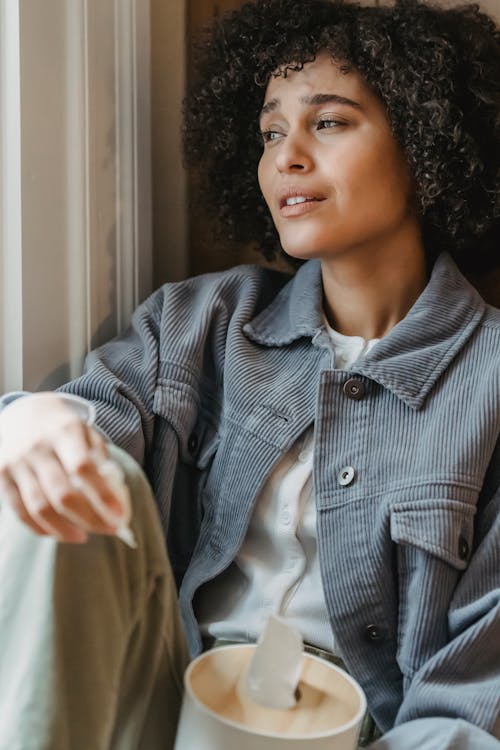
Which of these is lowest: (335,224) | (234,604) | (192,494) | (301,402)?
(234,604)

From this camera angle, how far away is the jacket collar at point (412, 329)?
1219 millimetres

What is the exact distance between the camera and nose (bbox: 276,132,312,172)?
50.5 inches

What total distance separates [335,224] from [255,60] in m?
0.32

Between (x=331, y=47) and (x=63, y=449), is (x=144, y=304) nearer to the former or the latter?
(x=331, y=47)

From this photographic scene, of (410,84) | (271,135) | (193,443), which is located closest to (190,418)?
(193,443)

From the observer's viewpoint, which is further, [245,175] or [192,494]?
[245,175]

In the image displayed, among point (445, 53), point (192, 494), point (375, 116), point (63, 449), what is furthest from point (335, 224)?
point (63, 449)

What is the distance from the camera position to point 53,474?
840 mm

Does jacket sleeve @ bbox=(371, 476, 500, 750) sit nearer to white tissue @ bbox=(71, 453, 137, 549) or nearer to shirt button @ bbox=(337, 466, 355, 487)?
shirt button @ bbox=(337, 466, 355, 487)

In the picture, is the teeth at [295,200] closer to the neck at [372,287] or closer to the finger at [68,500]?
the neck at [372,287]

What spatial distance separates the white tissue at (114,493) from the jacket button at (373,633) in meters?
0.45

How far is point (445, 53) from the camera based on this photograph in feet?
4.25

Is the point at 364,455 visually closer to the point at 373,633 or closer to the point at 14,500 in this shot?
the point at 373,633

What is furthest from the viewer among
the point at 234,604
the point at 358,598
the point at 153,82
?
the point at 153,82
